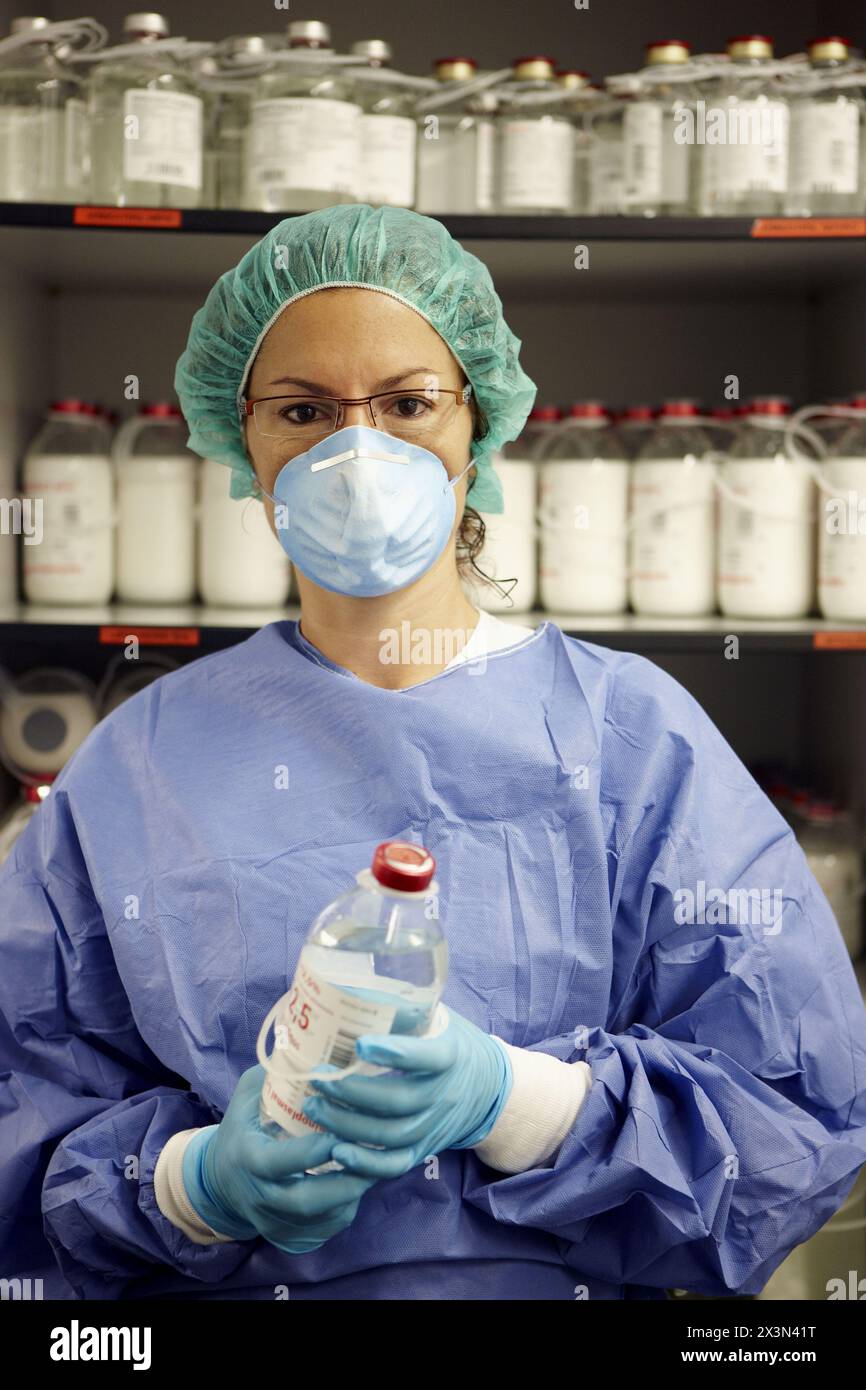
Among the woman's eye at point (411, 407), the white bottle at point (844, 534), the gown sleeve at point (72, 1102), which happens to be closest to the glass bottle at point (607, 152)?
the white bottle at point (844, 534)

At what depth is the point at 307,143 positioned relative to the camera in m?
1.72

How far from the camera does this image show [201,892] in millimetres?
1115

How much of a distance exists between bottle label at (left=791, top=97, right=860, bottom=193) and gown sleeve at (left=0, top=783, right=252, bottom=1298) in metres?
1.39

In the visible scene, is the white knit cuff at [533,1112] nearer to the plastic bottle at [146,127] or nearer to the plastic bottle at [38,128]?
the plastic bottle at [146,127]

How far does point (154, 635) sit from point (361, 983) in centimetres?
98

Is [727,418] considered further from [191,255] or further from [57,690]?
[57,690]

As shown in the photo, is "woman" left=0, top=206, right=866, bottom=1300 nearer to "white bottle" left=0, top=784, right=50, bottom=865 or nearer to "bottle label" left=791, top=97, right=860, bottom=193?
"white bottle" left=0, top=784, right=50, bottom=865

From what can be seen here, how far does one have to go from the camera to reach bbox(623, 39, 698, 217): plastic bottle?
1.79 meters

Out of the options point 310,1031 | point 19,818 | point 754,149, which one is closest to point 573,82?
point 754,149

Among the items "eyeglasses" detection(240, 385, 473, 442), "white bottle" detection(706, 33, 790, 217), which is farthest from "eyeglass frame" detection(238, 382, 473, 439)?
"white bottle" detection(706, 33, 790, 217)

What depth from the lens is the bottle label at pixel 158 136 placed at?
68.1 inches

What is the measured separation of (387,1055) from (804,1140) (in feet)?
1.43

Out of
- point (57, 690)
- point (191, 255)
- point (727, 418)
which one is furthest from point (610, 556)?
point (57, 690)

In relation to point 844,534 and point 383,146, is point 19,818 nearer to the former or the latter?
point 383,146
